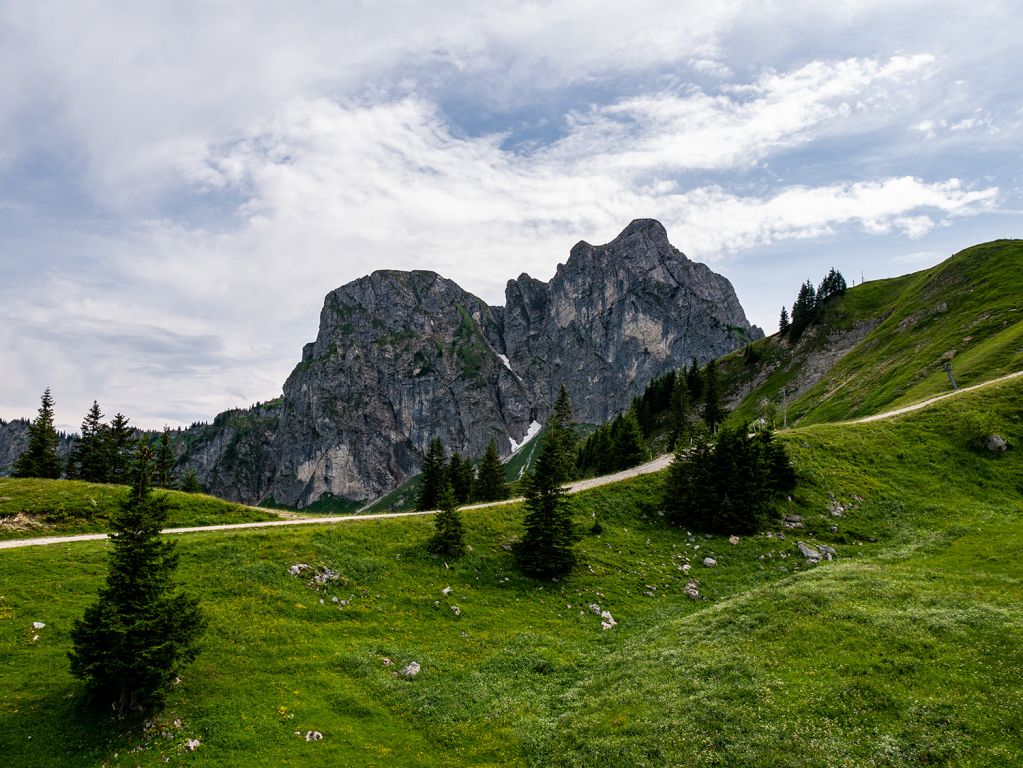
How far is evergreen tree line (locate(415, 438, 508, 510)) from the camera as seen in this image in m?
73.4

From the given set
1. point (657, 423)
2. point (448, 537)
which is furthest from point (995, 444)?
point (657, 423)

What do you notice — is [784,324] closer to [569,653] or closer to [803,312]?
[803,312]

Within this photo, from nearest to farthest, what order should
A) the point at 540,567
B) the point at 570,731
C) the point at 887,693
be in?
the point at 887,693 → the point at 570,731 → the point at 540,567

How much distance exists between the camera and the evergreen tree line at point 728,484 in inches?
1943

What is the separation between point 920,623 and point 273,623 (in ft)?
107

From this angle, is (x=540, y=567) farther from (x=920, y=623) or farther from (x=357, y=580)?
(x=920, y=623)

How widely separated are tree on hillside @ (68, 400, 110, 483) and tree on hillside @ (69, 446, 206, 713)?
209ft

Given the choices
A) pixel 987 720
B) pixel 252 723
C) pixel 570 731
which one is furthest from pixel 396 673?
pixel 987 720

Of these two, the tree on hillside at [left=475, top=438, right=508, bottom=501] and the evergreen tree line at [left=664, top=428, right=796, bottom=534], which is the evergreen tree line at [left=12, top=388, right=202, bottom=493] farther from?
the evergreen tree line at [left=664, top=428, right=796, bottom=534]

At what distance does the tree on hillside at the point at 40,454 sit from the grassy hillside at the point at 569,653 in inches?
1714

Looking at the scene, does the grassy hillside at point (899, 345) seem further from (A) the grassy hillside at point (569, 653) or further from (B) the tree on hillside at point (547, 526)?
(B) the tree on hillside at point (547, 526)

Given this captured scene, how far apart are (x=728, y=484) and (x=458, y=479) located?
3953 cm

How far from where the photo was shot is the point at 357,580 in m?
36.4

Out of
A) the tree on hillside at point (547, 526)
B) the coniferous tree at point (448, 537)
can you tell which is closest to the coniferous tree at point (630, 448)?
the tree on hillside at point (547, 526)
